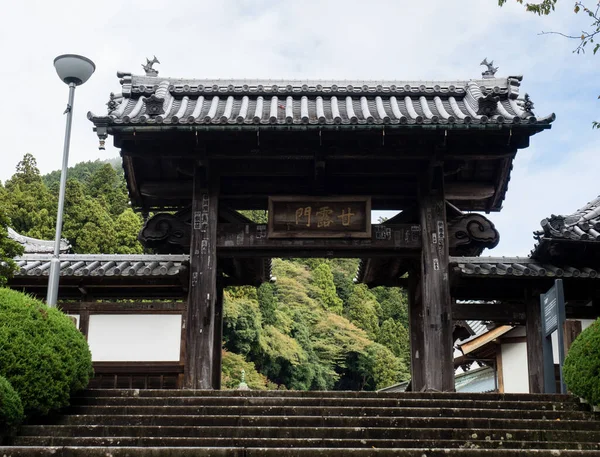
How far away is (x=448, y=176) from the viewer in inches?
542

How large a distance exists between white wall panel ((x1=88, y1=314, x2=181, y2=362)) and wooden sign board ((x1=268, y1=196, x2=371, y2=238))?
258cm

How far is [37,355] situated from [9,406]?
97 centimetres

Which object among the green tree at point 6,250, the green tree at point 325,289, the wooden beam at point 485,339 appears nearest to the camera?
the green tree at point 6,250

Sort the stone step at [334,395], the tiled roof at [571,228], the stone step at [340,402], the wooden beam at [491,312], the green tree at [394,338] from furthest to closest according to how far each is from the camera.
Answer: the green tree at [394,338], the wooden beam at [491,312], the tiled roof at [571,228], the stone step at [334,395], the stone step at [340,402]

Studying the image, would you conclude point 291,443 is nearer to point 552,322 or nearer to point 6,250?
point 552,322

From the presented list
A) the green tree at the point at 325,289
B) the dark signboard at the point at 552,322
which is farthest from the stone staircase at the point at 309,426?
the green tree at the point at 325,289

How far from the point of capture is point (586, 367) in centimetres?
Result: 930

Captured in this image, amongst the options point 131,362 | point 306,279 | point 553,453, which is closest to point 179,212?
point 131,362

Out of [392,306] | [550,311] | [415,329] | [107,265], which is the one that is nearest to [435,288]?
[550,311]

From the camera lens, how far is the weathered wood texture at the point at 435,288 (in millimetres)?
12258

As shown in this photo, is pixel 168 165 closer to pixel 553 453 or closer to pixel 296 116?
pixel 296 116

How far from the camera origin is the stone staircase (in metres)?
7.49

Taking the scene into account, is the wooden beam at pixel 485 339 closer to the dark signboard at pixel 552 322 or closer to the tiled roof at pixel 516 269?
the tiled roof at pixel 516 269

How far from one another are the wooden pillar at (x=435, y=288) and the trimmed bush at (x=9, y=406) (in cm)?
682
